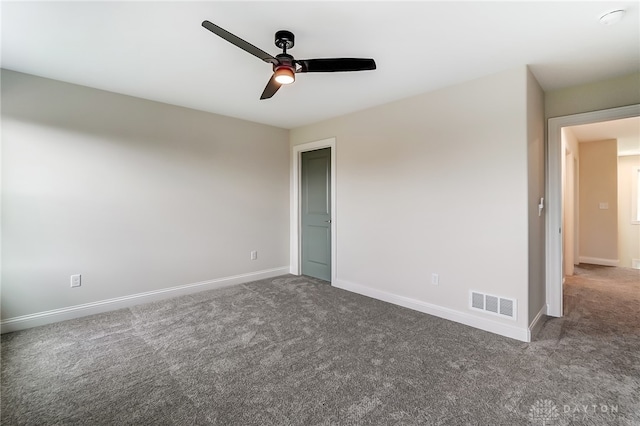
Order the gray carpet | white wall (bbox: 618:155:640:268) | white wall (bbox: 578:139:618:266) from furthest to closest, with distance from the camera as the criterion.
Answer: white wall (bbox: 618:155:640:268) < white wall (bbox: 578:139:618:266) < the gray carpet

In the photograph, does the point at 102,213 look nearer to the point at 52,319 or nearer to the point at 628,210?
the point at 52,319

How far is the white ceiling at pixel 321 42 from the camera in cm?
181

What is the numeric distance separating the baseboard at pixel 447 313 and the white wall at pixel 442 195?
25mm

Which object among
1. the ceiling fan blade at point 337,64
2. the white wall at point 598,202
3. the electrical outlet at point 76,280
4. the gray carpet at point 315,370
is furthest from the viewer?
the white wall at point 598,202

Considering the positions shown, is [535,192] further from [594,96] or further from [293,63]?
[293,63]

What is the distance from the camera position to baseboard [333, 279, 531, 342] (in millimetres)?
2558

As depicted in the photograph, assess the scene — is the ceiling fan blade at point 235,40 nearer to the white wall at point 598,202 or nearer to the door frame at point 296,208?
the door frame at point 296,208

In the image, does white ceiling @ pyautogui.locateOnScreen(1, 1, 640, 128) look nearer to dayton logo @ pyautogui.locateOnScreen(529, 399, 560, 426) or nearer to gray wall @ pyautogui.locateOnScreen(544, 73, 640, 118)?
gray wall @ pyautogui.locateOnScreen(544, 73, 640, 118)

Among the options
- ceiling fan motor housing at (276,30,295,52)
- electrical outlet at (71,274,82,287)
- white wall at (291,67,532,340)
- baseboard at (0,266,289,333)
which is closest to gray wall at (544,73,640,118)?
white wall at (291,67,532,340)

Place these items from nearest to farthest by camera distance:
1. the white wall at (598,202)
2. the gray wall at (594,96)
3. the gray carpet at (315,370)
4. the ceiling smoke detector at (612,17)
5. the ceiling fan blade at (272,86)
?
the gray carpet at (315,370) < the ceiling smoke detector at (612,17) < the ceiling fan blade at (272,86) < the gray wall at (594,96) < the white wall at (598,202)

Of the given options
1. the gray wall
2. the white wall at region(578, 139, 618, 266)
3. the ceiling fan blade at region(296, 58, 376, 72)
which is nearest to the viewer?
the ceiling fan blade at region(296, 58, 376, 72)

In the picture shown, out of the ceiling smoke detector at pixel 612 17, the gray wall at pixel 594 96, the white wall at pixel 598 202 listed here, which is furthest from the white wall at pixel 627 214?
the ceiling smoke detector at pixel 612 17

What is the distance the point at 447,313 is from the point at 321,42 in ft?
9.32

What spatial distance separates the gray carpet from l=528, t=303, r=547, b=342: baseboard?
0.06m
